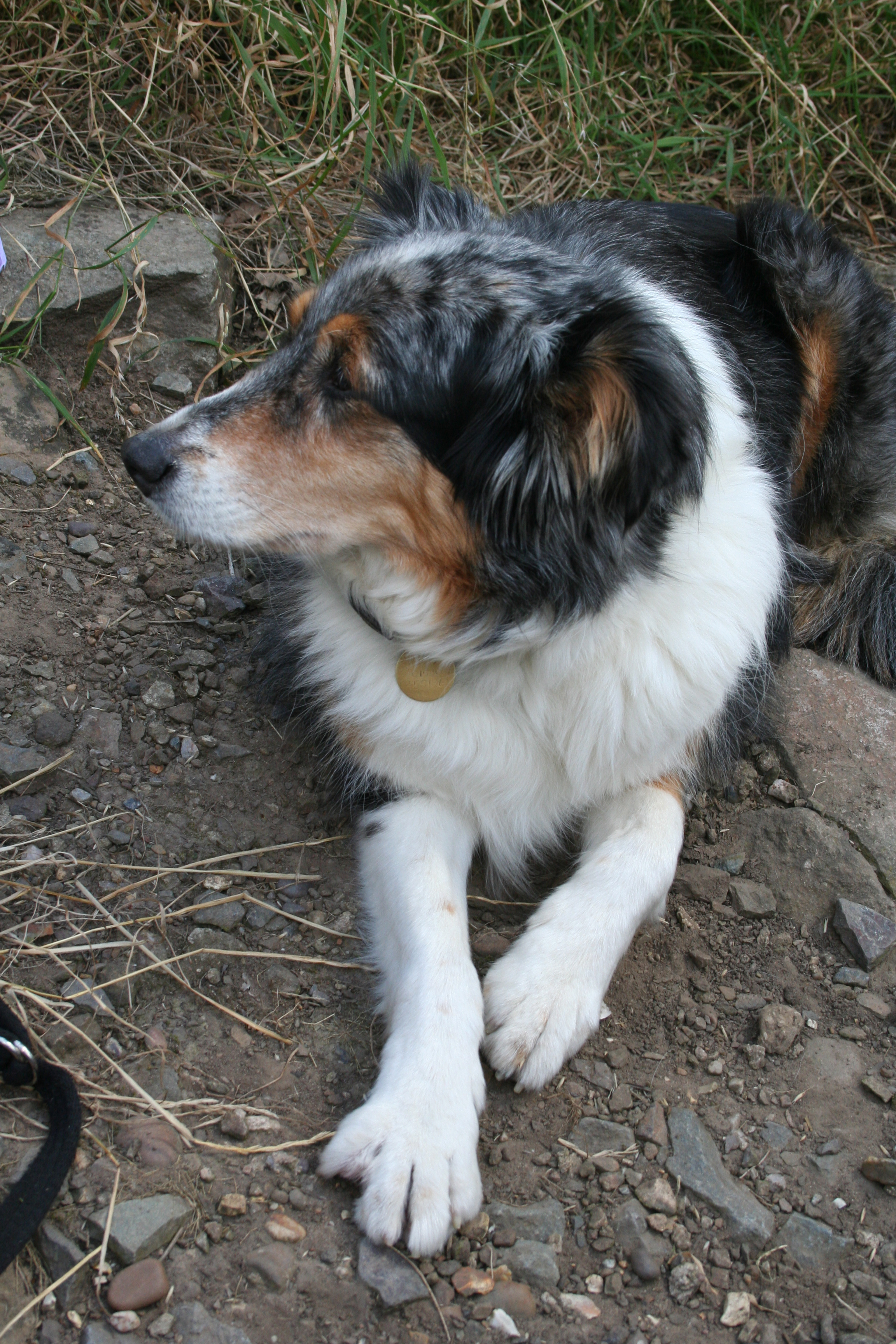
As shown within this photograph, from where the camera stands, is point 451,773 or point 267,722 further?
point 267,722

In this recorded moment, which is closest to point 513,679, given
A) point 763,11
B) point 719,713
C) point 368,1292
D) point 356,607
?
point 356,607

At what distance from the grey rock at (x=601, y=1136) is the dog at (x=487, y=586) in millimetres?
119

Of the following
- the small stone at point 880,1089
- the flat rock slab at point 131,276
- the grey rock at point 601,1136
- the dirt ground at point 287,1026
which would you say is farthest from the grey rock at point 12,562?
the small stone at point 880,1089

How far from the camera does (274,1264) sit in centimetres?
166

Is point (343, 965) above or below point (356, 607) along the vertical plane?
below

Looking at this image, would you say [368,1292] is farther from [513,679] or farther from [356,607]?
[356,607]

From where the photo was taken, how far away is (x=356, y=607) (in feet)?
8.00

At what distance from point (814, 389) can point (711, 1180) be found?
242 centimetres

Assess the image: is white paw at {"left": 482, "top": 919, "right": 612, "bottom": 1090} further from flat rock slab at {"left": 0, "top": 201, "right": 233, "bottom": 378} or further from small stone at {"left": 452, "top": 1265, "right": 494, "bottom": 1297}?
flat rock slab at {"left": 0, "top": 201, "right": 233, "bottom": 378}

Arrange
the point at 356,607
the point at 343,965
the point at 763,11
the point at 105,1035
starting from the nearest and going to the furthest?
the point at 105,1035, the point at 343,965, the point at 356,607, the point at 763,11

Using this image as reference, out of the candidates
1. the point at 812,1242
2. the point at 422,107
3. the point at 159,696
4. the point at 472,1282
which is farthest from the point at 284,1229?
the point at 422,107

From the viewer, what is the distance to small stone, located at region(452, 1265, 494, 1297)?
1.70 meters

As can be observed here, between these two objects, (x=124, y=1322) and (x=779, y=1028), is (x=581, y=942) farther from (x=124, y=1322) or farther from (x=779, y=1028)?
(x=124, y=1322)

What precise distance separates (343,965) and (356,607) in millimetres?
823
